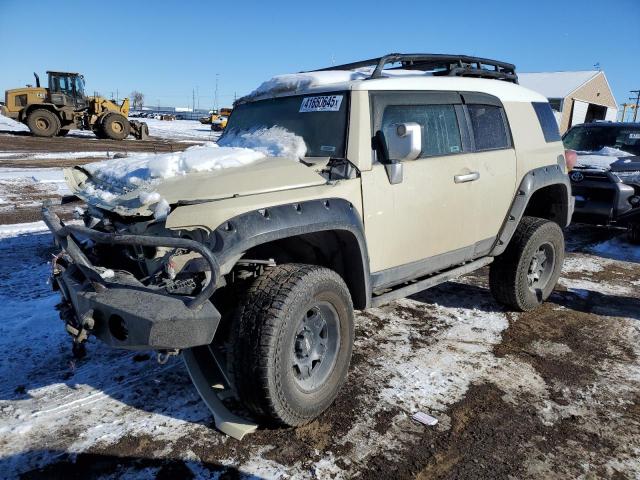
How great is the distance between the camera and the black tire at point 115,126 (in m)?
24.1

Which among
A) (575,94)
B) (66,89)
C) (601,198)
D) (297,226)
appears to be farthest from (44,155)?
(575,94)

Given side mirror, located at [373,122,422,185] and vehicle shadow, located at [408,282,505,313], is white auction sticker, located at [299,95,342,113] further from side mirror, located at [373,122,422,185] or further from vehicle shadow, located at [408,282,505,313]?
vehicle shadow, located at [408,282,505,313]

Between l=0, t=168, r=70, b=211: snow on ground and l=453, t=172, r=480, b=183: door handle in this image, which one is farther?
l=0, t=168, r=70, b=211: snow on ground

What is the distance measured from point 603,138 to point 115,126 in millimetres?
22069

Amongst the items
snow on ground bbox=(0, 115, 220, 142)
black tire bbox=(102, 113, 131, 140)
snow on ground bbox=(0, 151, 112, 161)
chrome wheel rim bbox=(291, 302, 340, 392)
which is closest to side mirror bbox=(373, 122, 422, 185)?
chrome wheel rim bbox=(291, 302, 340, 392)

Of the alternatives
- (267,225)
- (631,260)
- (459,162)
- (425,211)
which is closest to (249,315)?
(267,225)

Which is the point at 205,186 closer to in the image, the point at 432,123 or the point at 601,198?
the point at 432,123

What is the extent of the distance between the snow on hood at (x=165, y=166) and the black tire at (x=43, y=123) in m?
23.6

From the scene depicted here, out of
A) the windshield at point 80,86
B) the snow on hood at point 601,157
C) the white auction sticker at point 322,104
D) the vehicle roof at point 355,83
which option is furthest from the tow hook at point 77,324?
the windshield at point 80,86

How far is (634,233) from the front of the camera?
7.70m

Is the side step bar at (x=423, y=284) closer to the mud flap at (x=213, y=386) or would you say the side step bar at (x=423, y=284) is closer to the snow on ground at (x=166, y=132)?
the mud flap at (x=213, y=386)

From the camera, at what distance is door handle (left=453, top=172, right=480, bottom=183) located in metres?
3.76

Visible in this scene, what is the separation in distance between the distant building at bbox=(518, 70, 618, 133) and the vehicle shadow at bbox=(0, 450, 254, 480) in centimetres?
3793

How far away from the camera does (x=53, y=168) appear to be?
494 inches
